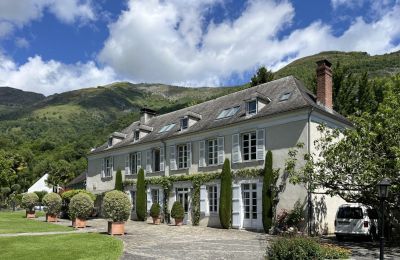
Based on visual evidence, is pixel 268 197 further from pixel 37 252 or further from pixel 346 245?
pixel 37 252

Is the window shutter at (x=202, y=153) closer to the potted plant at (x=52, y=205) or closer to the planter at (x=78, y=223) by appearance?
the planter at (x=78, y=223)

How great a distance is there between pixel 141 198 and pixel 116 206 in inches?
500

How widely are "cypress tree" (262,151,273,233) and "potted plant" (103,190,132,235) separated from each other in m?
7.05

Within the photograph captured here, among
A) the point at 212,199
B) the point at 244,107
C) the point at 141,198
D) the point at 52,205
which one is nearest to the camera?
the point at 244,107

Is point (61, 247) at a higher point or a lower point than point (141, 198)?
lower

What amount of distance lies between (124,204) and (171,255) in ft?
21.0

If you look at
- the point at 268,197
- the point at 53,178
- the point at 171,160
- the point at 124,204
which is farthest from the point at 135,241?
the point at 53,178

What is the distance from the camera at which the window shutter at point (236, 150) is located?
80.0ft

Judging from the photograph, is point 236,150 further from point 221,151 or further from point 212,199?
point 212,199

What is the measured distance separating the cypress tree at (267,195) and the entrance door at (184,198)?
7102 mm

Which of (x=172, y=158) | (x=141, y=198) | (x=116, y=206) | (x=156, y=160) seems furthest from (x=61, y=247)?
(x=156, y=160)

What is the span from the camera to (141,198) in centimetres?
3177

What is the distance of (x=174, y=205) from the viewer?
26.9 m

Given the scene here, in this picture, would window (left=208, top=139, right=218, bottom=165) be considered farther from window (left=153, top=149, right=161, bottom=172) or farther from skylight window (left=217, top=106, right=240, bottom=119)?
window (left=153, top=149, right=161, bottom=172)
